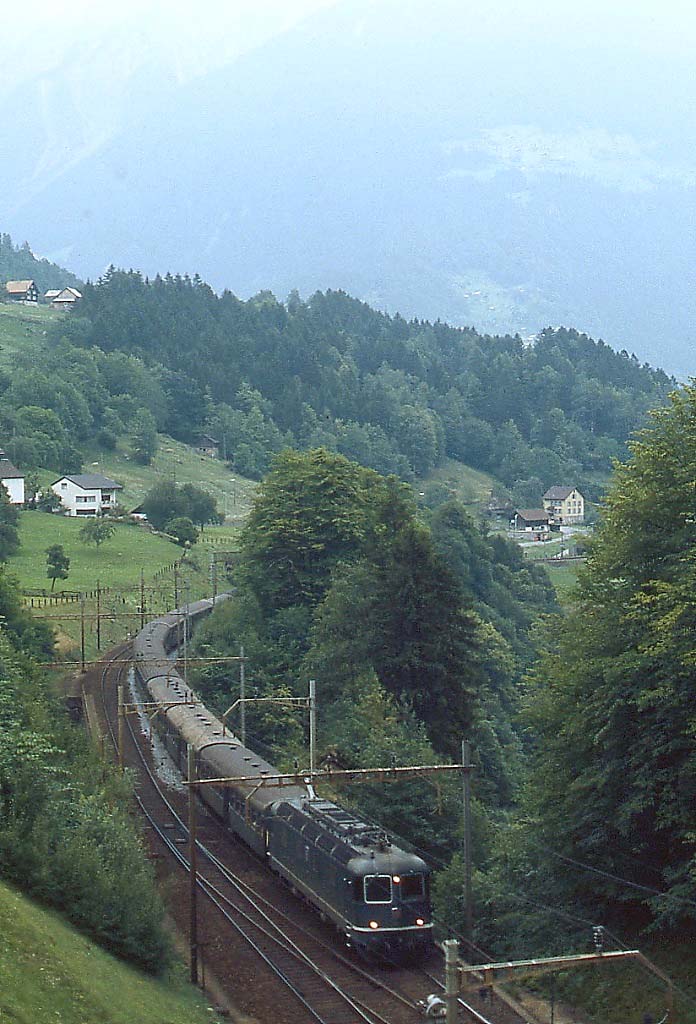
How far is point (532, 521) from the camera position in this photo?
180 metres

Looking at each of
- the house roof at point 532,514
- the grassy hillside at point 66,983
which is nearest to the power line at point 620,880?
the grassy hillside at point 66,983

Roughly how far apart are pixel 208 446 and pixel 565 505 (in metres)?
53.8

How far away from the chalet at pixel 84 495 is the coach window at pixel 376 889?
10182 cm

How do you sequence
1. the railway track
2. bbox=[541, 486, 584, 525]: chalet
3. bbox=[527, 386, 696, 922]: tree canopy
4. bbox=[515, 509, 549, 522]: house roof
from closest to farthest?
the railway track
bbox=[527, 386, 696, 922]: tree canopy
bbox=[515, 509, 549, 522]: house roof
bbox=[541, 486, 584, 525]: chalet

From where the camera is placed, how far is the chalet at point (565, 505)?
187 meters

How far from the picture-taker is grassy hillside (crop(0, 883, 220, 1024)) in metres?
22.4

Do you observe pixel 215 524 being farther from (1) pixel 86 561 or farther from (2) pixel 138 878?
(2) pixel 138 878

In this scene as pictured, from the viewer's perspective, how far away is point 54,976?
23.5 metres

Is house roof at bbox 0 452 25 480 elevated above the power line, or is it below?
above

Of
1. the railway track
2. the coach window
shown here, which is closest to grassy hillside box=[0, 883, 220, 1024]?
the railway track

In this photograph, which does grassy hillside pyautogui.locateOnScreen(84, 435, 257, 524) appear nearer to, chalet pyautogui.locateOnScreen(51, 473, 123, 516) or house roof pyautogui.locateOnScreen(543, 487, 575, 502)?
chalet pyautogui.locateOnScreen(51, 473, 123, 516)

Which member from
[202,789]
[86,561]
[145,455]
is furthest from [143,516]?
[202,789]

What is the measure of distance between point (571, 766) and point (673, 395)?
11.0 meters

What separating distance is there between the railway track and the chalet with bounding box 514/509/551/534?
138m
